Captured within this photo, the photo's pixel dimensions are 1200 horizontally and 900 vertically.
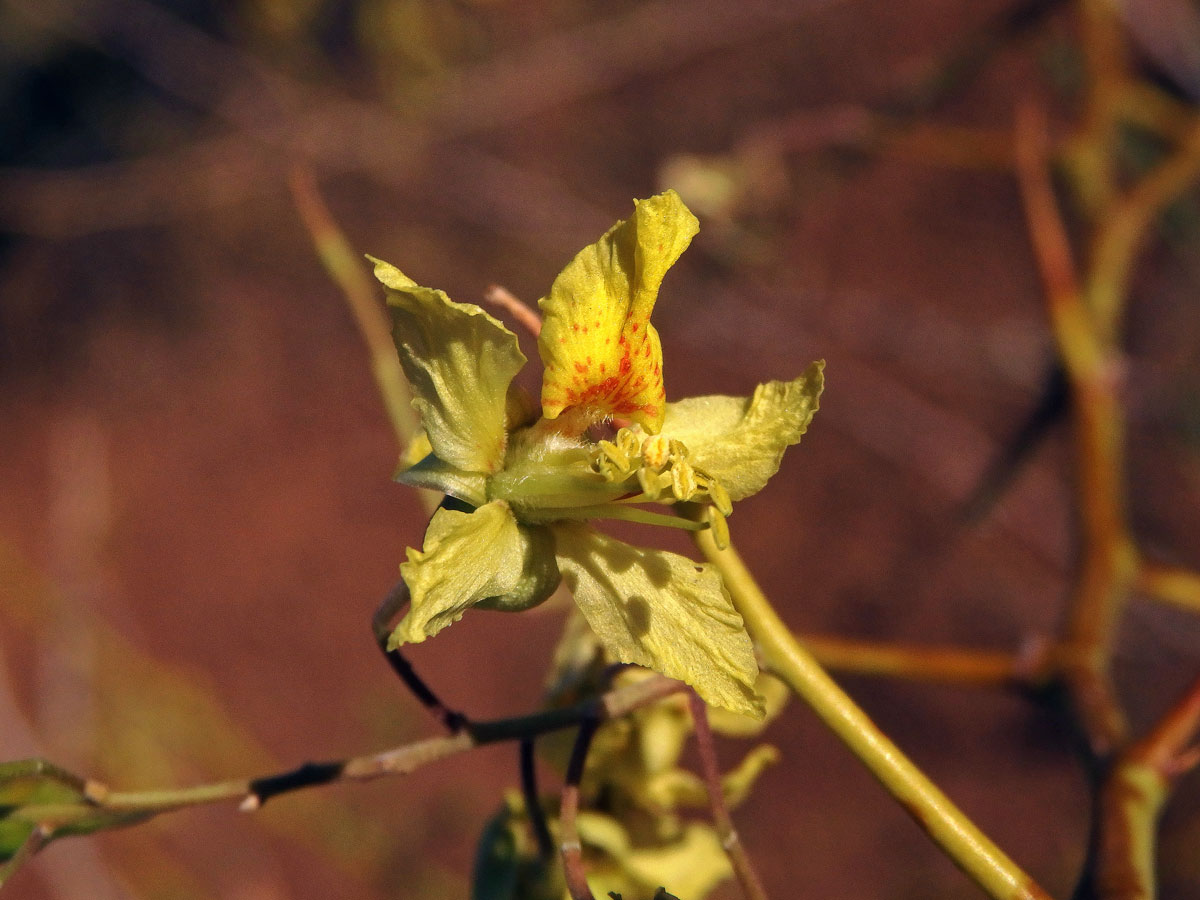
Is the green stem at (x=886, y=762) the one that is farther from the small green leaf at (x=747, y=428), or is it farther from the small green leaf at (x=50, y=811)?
the small green leaf at (x=50, y=811)

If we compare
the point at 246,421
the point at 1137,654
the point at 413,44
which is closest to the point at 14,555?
the point at 246,421

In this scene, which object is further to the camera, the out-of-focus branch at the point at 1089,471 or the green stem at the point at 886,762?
the out-of-focus branch at the point at 1089,471

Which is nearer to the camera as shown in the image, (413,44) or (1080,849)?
(1080,849)

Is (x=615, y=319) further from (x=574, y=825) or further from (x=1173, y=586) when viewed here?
(x=1173, y=586)

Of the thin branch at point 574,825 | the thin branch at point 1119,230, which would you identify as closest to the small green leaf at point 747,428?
the thin branch at point 574,825

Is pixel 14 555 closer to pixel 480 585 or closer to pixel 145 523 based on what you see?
pixel 145 523

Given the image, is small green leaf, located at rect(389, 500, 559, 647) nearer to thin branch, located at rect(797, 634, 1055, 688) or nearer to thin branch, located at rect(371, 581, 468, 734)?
thin branch, located at rect(371, 581, 468, 734)
